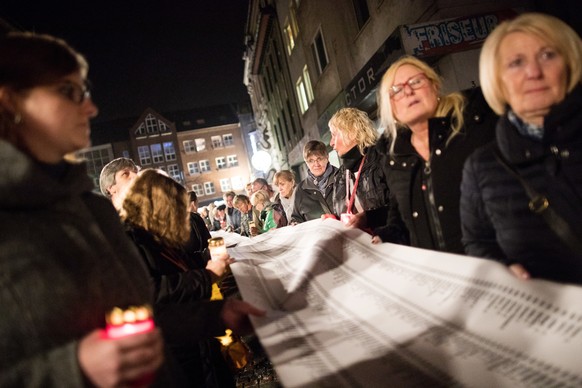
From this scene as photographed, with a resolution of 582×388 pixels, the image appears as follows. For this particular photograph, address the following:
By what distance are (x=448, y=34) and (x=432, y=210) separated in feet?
19.9

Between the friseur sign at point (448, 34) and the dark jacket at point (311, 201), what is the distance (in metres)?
3.95

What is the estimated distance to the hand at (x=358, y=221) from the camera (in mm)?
2707

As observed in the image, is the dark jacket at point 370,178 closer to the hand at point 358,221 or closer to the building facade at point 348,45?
the hand at point 358,221

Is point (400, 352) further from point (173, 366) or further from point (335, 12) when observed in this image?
point (335, 12)

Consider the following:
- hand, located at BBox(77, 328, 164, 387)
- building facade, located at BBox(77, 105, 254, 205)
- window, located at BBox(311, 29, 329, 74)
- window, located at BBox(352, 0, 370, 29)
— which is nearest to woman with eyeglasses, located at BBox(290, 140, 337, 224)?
hand, located at BBox(77, 328, 164, 387)

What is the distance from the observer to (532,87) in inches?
60.5

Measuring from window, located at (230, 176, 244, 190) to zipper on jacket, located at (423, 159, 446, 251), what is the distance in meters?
54.9

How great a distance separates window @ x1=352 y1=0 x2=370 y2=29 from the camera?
10.9m

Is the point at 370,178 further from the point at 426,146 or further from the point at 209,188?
the point at 209,188

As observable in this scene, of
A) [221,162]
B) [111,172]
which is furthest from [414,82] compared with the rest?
[221,162]

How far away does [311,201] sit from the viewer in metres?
4.61

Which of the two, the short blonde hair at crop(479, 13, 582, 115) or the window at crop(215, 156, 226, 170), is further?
the window at crop(215, 156, 226, 170)

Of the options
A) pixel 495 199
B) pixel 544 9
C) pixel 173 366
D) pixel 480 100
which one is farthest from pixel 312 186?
pixel 544 9

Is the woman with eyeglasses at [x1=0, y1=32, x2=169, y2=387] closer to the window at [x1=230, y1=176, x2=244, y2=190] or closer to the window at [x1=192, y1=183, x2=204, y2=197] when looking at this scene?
the window at [x1=192, y1=183, x2=204, y2=197]
